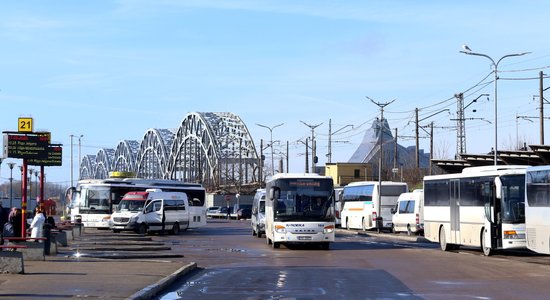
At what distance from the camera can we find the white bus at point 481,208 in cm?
2880

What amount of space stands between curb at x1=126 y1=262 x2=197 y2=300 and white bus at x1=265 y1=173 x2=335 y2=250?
10.7 metres

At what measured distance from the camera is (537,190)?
85.4 ft

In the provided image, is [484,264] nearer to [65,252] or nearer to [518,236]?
[518,236]

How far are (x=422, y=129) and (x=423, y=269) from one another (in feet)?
183

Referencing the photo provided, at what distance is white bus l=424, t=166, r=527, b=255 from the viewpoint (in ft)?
94.5

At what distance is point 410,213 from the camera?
166 ft

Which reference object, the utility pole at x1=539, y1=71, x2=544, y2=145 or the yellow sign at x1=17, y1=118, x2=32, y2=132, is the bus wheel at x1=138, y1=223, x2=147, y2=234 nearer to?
the yellow sign at x1=17, y1=118, x2=32, y2=132

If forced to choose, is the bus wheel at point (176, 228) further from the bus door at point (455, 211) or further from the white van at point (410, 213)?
the bus door at point (455, 211)

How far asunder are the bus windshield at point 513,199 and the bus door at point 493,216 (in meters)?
0.28

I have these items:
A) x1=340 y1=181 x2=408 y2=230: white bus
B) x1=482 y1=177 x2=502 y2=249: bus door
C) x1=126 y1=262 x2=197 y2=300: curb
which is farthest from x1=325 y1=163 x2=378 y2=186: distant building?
x1=126 y1=262 x2=197 y2=300: curb

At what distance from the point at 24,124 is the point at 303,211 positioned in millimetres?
11054

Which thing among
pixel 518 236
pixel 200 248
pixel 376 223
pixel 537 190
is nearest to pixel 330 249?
pixel 200 248

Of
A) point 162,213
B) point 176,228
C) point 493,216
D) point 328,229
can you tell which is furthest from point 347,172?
point 493,216

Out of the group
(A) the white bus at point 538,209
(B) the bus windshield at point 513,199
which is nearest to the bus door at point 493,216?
(B) the bus windshield at point 513,199
